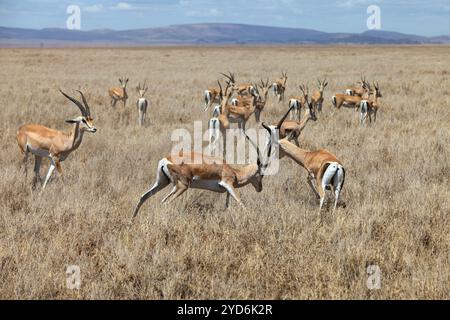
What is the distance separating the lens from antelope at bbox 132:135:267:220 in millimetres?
5934

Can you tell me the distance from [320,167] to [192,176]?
1.62 metres

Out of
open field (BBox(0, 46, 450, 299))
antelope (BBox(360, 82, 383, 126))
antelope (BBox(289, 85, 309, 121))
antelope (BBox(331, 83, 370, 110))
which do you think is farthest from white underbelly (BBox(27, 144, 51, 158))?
antelope (BBox(331, 83, 370, 110))

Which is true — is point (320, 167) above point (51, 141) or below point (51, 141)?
below

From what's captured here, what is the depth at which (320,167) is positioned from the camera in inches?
248

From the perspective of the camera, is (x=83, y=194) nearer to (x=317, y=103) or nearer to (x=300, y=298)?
(x=300, y=298)

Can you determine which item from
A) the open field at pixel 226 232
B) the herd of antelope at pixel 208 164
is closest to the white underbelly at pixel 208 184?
the herd of antelope at pixel 208 164

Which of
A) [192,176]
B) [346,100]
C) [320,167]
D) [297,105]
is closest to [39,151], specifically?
[192,176]

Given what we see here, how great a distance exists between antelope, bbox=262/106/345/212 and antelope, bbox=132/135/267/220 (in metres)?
0.89

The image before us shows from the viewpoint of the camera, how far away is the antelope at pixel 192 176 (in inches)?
234

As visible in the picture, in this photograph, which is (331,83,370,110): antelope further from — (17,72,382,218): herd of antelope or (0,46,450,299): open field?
(0,46,450,299): open field

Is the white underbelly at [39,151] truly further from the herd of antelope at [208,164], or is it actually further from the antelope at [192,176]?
the antelope at [192,176]

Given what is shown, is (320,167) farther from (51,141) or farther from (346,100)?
(346,100)

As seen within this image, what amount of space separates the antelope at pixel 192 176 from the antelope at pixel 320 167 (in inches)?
35.1

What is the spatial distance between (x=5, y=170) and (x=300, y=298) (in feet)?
18.0
